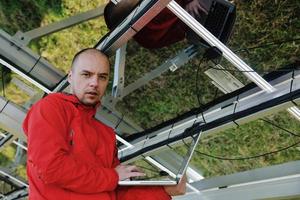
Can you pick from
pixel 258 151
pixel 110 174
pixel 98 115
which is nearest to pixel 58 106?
pixel 110 174

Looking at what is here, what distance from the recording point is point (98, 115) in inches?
117

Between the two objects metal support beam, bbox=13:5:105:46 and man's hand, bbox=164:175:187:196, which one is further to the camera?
metal support beam, bbox=13:5:105:46

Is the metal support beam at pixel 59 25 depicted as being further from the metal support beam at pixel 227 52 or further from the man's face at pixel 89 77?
the metal support beam at pixel 227 52

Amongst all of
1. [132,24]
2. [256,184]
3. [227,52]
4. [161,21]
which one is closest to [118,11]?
[161,21]

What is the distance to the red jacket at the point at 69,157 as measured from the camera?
1.63m

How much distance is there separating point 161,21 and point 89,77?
0.57 metres

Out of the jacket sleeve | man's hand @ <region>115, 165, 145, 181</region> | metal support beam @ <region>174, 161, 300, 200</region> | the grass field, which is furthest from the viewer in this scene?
the grass field

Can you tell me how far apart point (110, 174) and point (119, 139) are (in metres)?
1.25

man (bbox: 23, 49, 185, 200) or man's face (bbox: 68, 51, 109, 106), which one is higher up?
man's face (bbox: 68, 51, 109, 106)

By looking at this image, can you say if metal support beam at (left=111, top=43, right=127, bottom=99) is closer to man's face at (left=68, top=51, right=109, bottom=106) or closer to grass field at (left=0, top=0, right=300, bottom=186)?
man's face at (left=68, top=51, right=109, bottom=106)

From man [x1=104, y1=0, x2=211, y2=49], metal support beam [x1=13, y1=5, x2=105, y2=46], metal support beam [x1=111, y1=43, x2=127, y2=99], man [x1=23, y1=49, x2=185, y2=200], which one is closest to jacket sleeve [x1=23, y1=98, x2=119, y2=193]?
man [x1=23, y1=49, x2=185, y2=200]

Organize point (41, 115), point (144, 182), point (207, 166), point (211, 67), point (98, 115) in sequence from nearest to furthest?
point (41, 115) < point (144, 182) < point (211, 67) < point (98, 115) < point (207, 166)

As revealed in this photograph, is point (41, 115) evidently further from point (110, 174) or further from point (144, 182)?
point (144, 182)

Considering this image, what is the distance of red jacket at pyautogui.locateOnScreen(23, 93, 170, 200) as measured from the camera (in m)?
1.63
